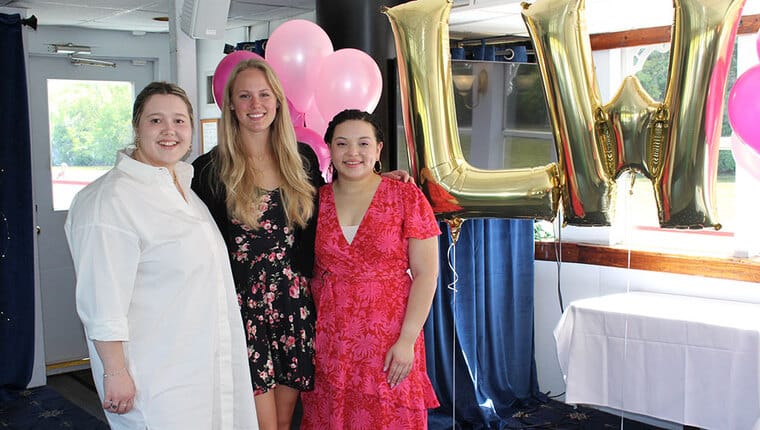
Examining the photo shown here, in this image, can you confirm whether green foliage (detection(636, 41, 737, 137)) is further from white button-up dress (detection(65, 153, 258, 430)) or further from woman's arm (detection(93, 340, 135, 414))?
woman's arm (detection(93, 340, 135, 414))

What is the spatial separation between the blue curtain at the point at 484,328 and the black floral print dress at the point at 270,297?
176cm

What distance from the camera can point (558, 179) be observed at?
204 cm

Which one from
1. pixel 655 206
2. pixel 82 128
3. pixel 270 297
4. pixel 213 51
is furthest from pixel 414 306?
pixel 82 128

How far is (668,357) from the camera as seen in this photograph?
298cm

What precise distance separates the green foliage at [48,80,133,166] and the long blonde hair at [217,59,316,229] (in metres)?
3.42

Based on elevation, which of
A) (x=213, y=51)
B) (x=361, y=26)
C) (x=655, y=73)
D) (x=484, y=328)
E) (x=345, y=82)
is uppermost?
(x=213, y=51)

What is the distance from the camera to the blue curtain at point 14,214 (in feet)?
13.3

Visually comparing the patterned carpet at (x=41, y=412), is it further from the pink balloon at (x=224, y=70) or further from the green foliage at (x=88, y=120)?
the pink balloon at (x=224, y=70)

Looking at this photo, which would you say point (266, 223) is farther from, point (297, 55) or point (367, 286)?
point (297, 55)

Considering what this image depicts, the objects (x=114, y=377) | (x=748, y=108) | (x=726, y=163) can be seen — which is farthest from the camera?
(x=726, y=163)

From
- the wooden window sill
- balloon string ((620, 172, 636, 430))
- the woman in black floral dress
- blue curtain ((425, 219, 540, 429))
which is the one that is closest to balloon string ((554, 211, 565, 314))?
the wooden window sill

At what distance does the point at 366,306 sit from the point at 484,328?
2.04m

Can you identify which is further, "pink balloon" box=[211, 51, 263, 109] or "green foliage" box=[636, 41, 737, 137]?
"green foliage" box=[636, 41, 737, 137]

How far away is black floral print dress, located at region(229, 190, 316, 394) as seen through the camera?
190 centimetres
